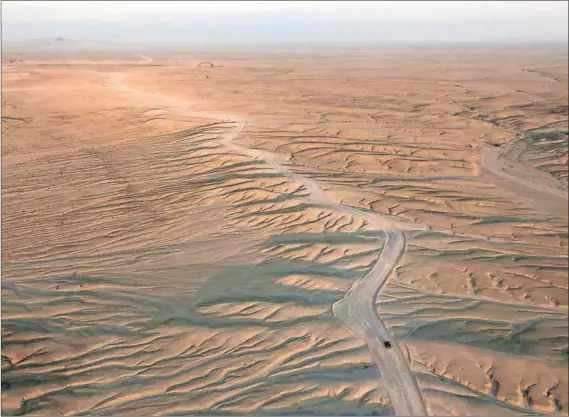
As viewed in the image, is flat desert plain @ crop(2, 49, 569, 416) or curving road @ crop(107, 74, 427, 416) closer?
curving road @ crop(107, 74, 427, 416)

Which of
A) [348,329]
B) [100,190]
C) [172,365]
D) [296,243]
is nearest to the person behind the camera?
[172,365]

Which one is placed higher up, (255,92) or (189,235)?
(255,92)

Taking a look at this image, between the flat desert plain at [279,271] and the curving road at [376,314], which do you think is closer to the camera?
the curving road at [376,314]

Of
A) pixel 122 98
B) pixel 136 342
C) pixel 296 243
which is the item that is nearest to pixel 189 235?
pixel 296 243

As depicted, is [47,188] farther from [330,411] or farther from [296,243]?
[330,411]
